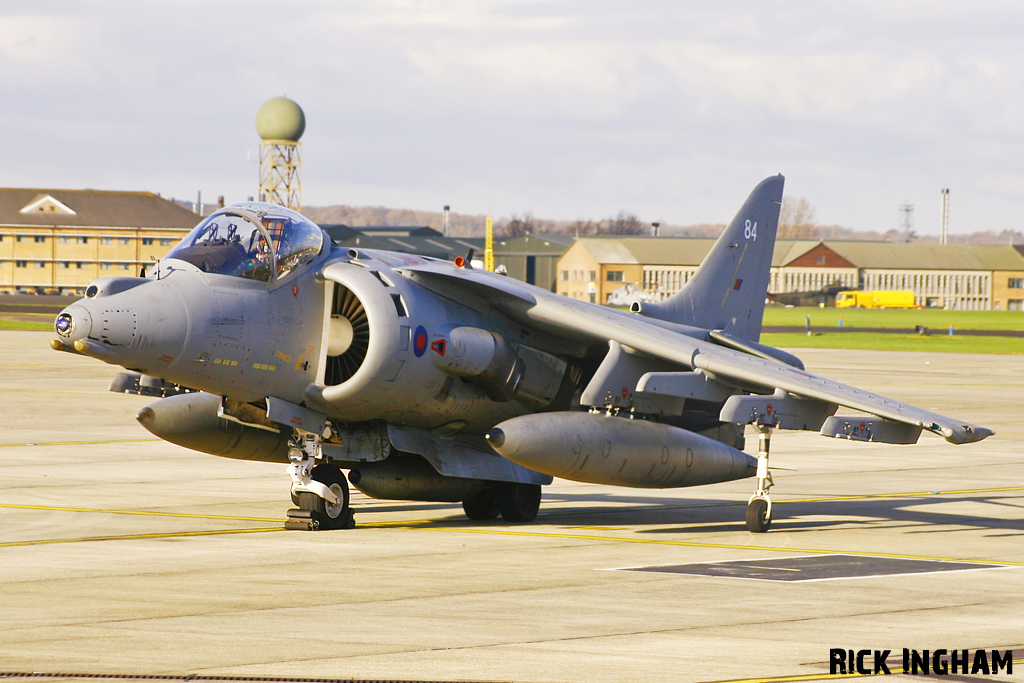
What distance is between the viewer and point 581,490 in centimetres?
2033

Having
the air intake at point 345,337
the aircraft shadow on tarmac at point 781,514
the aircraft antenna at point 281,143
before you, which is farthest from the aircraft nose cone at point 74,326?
the aircraft antenna at point 281,143

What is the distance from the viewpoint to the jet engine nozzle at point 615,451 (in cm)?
1424

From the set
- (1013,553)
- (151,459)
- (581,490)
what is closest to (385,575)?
(1013,553)

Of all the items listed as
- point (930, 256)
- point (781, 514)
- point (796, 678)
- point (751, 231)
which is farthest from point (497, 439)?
point (930, 256)

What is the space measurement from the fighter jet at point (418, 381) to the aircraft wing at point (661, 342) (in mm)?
28

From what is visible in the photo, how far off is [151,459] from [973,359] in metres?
42.6

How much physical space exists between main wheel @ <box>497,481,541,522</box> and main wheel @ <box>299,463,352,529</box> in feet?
7.03

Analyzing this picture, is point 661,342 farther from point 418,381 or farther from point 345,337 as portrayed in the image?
point 345,337

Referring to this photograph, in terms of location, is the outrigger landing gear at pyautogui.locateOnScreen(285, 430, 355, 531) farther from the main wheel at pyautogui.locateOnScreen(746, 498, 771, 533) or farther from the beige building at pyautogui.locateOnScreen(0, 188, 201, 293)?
the beige building at pyautogui.locateOnScreen(0, 188, 201, 293)

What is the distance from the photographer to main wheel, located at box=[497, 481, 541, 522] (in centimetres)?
1612

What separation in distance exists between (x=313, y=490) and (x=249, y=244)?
2.81 meters

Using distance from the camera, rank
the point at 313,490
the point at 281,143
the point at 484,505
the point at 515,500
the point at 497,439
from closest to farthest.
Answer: the point at 497,439 → the point at 313,490 → the point at 515,500 → the point at 484,505 → the point at 281,143

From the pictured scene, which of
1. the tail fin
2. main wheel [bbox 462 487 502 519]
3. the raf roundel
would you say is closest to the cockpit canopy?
the raf roundel

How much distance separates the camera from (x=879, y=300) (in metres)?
129
